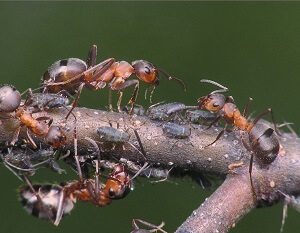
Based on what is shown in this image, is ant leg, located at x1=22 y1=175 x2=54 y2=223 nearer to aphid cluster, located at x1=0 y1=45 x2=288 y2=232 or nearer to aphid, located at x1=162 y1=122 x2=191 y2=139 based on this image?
aphid cluster, located at x1=0 y1=45 x2=288 y2=232

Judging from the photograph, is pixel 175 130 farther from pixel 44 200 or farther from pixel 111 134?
pixel 44 200

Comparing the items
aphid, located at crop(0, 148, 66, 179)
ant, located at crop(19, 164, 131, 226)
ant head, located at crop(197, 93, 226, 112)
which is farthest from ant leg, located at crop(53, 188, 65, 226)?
ant head, located at crop(197, 93, 226, 112)

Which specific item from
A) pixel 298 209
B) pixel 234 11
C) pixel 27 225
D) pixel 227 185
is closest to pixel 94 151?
pixel 227 185

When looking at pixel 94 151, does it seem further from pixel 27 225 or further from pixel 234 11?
pixel 234 11

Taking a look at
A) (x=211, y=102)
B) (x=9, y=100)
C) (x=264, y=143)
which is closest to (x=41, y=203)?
(x=9, y=100)

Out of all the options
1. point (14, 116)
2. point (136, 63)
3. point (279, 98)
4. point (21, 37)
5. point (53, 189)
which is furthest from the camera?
point (21, 37)

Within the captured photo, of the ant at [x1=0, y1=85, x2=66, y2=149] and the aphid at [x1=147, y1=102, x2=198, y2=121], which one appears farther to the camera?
the aphid at [x1=147, y1=102, x2=198, y2=121]
